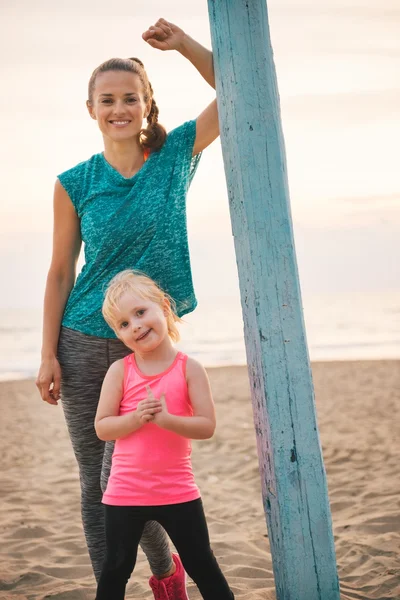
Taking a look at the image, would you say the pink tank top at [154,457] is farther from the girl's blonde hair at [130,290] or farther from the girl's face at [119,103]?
the girl's face at [119,103]

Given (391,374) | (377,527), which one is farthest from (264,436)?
(391,374)

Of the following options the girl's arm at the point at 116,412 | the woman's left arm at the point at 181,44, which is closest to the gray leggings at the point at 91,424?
the girl's arm at the point at 116,412

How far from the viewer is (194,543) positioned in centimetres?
232

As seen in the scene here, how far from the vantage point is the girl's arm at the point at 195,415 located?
226 cm

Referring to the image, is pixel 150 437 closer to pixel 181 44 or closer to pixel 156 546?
pixel 156 546

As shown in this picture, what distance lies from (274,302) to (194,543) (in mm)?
859

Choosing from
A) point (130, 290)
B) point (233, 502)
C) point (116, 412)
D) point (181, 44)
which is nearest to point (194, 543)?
point (116, 412)

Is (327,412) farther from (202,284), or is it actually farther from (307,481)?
(202,284)

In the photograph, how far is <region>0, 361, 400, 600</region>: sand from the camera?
12.0ft

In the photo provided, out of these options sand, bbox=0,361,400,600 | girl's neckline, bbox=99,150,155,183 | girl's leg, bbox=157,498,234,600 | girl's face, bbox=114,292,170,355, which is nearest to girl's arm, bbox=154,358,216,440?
girl's face, bbox=114,292,170,355

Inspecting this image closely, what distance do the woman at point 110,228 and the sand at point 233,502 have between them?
1.24 m

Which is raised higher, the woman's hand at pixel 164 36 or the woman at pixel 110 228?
the woman's hand at pixel 164 36

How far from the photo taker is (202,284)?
49969 millimetres

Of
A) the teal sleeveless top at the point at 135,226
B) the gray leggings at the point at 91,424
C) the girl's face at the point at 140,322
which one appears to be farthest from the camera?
the gray leggings at the point at 91,424
